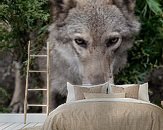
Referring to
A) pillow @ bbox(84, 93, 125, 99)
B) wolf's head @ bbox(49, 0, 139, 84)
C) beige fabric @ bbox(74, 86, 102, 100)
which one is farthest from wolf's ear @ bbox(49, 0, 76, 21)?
pillow @ bbox(84, 93, 125, 99)

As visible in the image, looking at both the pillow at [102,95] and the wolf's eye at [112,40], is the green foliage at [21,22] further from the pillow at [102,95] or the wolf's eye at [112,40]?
the pillow at [102,95]

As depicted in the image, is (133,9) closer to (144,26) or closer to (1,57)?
(144,26)

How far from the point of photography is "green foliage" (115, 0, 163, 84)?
3.92 m

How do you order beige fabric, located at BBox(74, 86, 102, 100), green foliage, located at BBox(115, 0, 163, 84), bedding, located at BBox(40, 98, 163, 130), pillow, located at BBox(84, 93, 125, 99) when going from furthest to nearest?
green foliage, located at BBox(115, 0, 163, 84), beige fabric, located at BBox(74, 86, 102, 100), pillow, located at BBox(84, 93, 125, 99), bedding, located at BBox(40, 98, 163, 130)

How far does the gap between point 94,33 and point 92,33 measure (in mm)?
15

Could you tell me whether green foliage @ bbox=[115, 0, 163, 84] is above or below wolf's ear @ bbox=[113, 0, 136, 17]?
below

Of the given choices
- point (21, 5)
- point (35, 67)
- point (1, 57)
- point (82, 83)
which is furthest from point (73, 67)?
point (1, 57)

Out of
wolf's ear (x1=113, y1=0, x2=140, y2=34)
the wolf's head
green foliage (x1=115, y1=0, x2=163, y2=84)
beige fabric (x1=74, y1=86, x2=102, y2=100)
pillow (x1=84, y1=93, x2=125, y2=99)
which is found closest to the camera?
pillow (x1=84, y1=93, x2=125, y2=99)

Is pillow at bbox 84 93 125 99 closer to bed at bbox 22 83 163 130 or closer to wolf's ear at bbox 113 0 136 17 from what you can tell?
bed at bbox 22 83 163 130

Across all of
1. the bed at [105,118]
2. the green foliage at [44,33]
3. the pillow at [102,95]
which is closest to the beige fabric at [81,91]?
the pillow at [102,95]

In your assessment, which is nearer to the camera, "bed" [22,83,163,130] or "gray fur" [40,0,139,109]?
"bed" [22,83,163,130]

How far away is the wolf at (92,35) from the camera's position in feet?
11.0

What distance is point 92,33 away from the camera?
338 centimetres

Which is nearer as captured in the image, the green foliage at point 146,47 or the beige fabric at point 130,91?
the beige fabric at point 130,91
